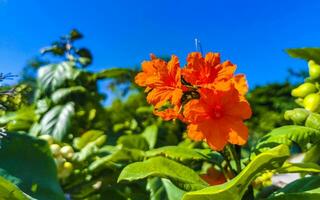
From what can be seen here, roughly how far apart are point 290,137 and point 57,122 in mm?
1311

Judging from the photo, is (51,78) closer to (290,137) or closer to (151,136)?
(151,136)

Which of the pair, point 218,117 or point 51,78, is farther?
point 51,78

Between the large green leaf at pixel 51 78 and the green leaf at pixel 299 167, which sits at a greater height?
the large green leaf at pixel 51 78

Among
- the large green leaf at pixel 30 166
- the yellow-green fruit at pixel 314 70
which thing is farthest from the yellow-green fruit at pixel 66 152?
the yellow-green fruit at pixel 314 70

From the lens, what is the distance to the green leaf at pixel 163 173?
1068mm

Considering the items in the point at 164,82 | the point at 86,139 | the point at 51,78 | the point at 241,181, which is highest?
the point at 51,78

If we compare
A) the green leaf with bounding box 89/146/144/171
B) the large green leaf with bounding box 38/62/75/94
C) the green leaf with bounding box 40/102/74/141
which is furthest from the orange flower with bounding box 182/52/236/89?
the large green leaf with bounding box 38/62/75/94

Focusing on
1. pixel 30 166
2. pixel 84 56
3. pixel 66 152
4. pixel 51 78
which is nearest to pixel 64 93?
pixel 51 78

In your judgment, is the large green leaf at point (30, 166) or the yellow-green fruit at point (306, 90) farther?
the yellow-green fruit at point (306, 90)

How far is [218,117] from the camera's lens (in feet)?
3.67

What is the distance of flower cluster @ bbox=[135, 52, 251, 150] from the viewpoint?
1.10 m

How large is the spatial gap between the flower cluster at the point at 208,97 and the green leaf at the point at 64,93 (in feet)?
4.43

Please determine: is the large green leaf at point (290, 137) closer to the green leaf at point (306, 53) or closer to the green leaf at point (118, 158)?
the green leaf at point (306, 53)

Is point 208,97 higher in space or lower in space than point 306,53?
lower
